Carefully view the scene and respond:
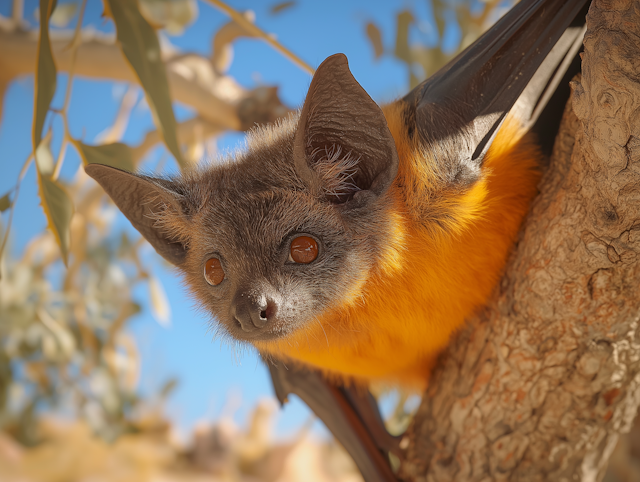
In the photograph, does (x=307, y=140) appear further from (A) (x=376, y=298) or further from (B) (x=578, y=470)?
(B) (x=578, y=470)

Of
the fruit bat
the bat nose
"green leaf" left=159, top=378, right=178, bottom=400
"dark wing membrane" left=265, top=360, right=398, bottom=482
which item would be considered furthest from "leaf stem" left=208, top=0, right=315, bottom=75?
"green leaf" left=159, top=378, right=178, bottom=400

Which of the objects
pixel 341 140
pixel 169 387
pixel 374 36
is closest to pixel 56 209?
pixel 341 140

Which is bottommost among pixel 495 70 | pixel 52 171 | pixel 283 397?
pixel 283 397

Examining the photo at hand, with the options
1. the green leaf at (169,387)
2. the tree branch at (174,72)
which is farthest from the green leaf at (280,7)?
the green leaf at (169,387)

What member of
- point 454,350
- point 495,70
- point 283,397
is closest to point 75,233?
point 283,397

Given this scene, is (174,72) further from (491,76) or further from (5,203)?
(491,76)

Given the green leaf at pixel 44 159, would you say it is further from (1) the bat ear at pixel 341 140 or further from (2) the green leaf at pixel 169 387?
(2) the green leaf at pixel 169 387
